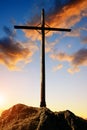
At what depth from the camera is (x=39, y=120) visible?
48.8ft

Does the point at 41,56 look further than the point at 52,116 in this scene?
Yes

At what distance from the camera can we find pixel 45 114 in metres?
15.2

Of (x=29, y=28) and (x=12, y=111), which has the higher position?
(x=29, y=28)

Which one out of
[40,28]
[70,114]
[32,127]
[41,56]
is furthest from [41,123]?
[40,28]

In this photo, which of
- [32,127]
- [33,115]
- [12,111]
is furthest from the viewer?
[12,111]

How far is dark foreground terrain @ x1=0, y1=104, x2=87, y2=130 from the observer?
47.8 feet

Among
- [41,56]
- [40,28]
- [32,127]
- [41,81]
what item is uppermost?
[40,28]

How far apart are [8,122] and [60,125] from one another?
11.1 feet

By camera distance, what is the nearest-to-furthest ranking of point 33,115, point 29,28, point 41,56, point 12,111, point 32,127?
1. point 32,127
2. point 33,115
3. point 12,111
4. point 41,56
5. point 29,28

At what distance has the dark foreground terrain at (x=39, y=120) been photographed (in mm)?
14562

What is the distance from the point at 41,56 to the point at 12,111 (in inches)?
164

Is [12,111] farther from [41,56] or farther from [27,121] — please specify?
[41,56]

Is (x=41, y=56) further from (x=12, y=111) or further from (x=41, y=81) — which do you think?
(x=12, y=111)

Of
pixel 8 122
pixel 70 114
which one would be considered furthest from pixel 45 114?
pixel 8 122
